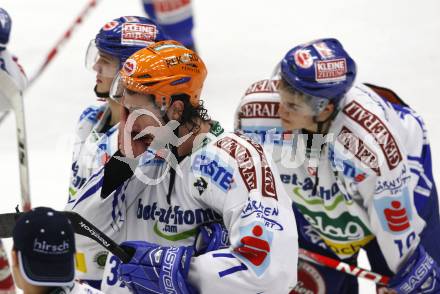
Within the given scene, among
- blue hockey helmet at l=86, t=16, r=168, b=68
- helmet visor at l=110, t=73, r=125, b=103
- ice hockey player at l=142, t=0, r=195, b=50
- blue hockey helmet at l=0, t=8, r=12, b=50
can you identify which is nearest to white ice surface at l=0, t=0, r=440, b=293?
ice hockey player at l=142, t=0, r=195, b=50

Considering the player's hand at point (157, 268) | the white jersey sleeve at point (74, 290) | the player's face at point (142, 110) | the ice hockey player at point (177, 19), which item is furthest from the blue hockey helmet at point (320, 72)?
the ice hockey player at point (177, 19)

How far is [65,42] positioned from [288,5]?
1.80 metres

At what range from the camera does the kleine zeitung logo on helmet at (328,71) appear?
321cm

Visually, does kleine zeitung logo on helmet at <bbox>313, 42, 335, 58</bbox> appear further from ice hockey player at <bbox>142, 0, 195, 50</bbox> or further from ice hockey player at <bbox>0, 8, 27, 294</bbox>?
ice hockey player at <bbox>142, 0, 195, 50</bbox>

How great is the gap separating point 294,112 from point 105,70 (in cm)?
64

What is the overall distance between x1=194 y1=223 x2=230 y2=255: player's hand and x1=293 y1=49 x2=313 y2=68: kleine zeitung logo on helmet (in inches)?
38.4

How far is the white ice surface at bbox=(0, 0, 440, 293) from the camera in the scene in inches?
212

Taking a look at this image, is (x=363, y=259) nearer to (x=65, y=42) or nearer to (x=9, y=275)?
(x=9, y=275)

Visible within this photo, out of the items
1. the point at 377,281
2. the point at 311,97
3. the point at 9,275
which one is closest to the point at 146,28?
the point at 311,97

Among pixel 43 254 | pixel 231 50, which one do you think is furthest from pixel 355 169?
pixel 231 50

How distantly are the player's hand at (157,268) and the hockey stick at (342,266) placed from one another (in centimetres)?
125

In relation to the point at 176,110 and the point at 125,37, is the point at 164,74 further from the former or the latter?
the point at 125,37

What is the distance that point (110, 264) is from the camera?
257 cm

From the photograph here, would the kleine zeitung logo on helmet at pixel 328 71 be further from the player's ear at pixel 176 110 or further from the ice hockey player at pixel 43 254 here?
the ice hockey player at pixel 43 254
